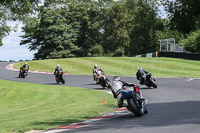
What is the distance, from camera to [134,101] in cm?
1147

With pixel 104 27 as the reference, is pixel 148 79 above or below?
below

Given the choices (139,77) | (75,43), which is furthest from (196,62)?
(75,43)

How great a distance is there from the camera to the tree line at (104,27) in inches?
2795

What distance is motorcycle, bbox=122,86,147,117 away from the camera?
444 inches

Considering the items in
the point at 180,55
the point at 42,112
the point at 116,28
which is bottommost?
the point at 42,112

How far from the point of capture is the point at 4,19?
3594 centimetres

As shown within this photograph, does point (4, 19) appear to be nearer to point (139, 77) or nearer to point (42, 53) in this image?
point (139, 77)

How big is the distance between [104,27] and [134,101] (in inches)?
2674

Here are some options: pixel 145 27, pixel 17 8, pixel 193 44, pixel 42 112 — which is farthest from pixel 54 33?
pixel 42 112

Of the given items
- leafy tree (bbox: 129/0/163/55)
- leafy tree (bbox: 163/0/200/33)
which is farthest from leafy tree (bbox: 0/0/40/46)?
leafy tree (bbox: 129/0/163/55)

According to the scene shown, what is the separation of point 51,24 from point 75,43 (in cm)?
933

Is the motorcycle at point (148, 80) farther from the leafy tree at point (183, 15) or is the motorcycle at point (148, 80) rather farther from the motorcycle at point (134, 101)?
the leafy tree at point (183, 15)

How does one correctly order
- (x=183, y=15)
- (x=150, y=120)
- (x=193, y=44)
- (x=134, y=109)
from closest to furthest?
(x=150, y=120), (x=134, y=109), (x=193, y=44), (x=183, y=15)

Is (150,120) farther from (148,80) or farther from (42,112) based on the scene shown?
(148,80)
